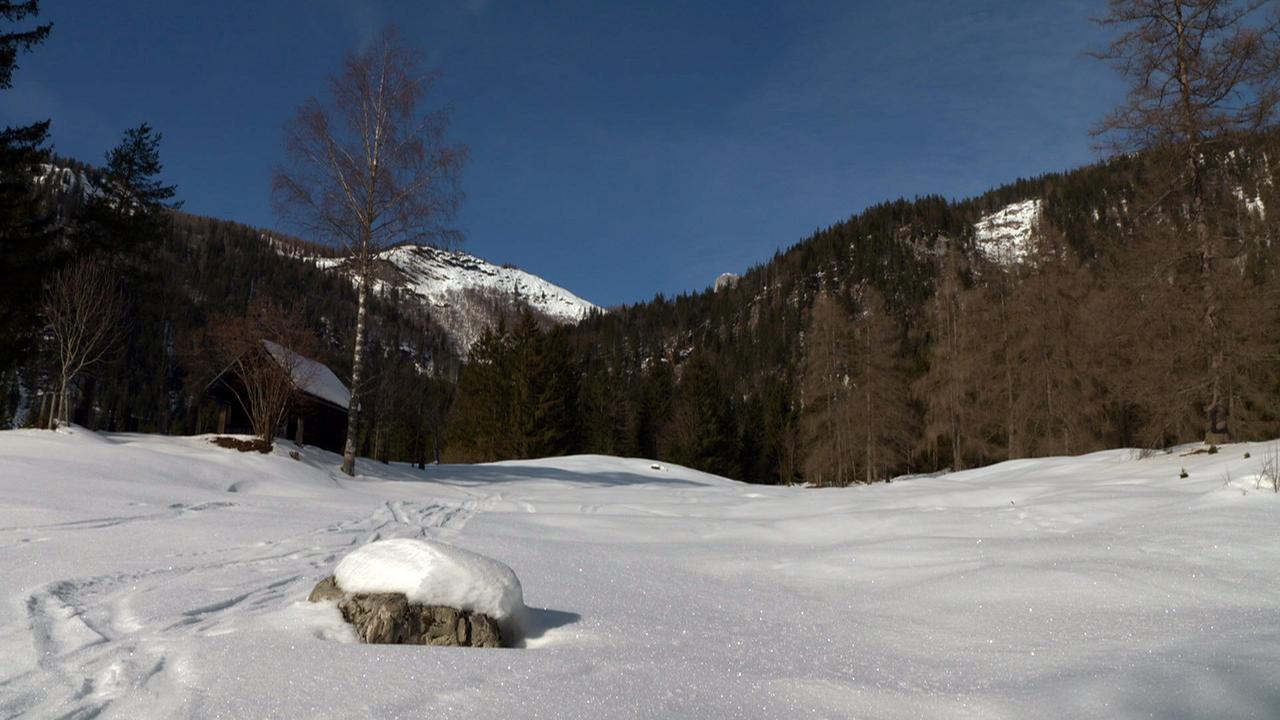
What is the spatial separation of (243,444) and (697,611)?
1428cm

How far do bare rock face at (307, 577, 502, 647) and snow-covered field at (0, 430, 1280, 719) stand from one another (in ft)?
0.53

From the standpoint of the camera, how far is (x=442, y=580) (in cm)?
339

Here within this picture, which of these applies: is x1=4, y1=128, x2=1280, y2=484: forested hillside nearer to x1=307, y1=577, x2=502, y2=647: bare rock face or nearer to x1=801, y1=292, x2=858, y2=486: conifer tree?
x1=801, y1=292, x2=858, y2=486: conifer tree

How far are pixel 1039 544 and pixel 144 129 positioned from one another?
126 ft

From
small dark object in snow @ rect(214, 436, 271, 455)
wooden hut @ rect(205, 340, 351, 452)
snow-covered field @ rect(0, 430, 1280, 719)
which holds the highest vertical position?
wooden hut @ rect(205, 340, 351, 452)

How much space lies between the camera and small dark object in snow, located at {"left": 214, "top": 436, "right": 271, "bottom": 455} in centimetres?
1477

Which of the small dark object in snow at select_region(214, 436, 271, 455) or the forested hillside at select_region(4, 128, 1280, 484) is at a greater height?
the forested hillside at select_region(4, 128, 1280, 484)

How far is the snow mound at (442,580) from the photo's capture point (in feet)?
10.9

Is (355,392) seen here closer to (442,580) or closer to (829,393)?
(442,580)

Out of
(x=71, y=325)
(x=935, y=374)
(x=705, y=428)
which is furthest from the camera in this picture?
(x=705, y=428)

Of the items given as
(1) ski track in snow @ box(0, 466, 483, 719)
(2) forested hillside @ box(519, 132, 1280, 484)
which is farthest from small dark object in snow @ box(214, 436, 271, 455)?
(2) forested hillside @ box(519, 132, 1280, 484)

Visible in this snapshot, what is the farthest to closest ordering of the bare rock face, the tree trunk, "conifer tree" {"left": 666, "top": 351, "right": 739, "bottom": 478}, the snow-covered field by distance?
"conifer tree" {"left": 666, "top": 351, "right": 739, "bottom": 478}, the tree trunk, the bare rock face, the snow-covered field

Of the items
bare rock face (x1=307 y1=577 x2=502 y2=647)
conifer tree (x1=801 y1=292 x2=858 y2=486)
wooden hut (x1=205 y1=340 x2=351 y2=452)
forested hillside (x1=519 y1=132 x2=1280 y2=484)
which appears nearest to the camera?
bare rock face (x1=307 y1=577 x2=502 y2=647)

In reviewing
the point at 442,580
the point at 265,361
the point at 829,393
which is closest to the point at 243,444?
the point at 265,361
